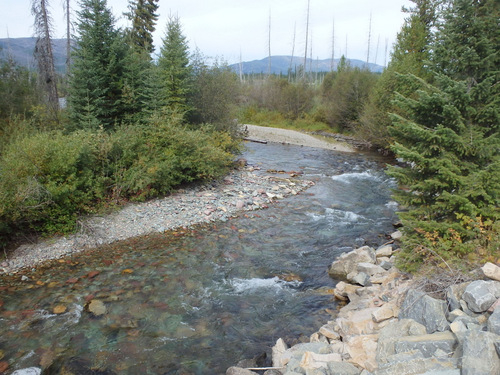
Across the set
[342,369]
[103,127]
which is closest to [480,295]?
[342,369]

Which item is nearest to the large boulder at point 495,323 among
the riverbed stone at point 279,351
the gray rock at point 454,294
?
the gray rock at point 454,294

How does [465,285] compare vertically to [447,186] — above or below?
below

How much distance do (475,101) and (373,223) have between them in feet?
17.9

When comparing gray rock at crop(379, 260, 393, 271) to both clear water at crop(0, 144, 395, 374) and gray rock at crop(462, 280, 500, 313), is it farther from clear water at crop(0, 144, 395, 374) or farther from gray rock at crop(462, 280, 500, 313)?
gray rock at crop(462, 280, 500, 313)

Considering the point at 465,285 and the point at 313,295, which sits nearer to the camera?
the point at 465,285

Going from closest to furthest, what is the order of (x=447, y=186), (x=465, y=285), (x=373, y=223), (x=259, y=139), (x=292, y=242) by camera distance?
1. (x=465, y=285)
2. (x=447, y=186)
3. (x=292, y=242)
4. (x=373, y=223)
5. (x=259, y=139)

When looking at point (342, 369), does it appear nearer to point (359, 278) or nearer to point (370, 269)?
point (359, 278)

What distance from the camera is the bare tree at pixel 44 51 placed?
660 inches

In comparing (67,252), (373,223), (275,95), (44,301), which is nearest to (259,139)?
(275,95)

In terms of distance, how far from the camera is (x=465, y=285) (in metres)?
4.81

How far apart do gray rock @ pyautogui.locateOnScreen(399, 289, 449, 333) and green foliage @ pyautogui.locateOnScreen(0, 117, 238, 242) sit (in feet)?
27.4

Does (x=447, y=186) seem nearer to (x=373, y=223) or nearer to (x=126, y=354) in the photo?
(x=373, y=223)

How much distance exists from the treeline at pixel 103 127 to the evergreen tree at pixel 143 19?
10.3 m

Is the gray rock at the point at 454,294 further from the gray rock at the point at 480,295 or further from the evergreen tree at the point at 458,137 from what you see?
the evergreen tree at the point at 458,137
